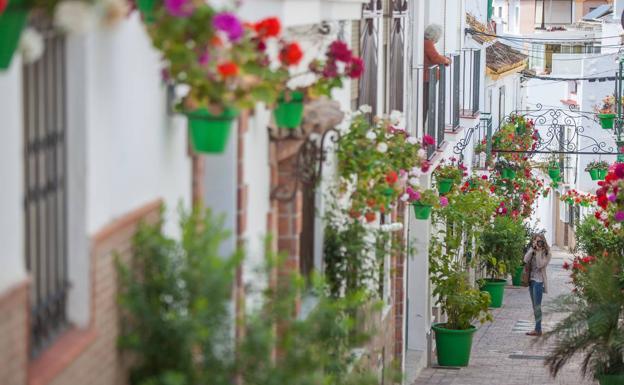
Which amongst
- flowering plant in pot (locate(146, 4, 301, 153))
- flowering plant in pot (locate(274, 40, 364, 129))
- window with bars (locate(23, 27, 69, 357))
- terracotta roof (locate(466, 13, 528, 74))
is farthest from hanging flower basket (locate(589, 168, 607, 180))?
window with bars (locate(23, 27, 69, 357))

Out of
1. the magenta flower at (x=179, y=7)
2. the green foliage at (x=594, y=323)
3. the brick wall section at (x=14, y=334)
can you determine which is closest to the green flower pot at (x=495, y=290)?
the green foliage at (x=594, y=323)

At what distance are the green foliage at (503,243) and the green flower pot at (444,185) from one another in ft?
20.9

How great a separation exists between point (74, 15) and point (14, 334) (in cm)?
119

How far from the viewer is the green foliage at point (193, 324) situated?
20.5 ft

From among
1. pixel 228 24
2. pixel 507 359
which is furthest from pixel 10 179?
pixel 507 359

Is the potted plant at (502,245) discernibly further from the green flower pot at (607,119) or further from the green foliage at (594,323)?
the green foliage at (594,323)

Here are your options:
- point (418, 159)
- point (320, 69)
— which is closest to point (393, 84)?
point (418, 159)

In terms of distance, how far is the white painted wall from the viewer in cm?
502

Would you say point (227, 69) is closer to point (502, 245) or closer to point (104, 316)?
point (104, 316)

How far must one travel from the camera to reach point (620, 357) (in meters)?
16.1

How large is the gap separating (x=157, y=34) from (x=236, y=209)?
2.28 meters

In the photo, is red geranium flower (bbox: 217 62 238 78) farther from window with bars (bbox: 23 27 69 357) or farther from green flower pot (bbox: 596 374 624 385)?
green flower pot (bbox: 596 374 624 385)

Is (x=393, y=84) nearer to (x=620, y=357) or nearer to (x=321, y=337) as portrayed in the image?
(x=620, y=357)

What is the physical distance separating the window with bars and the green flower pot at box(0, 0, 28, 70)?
75 cm
